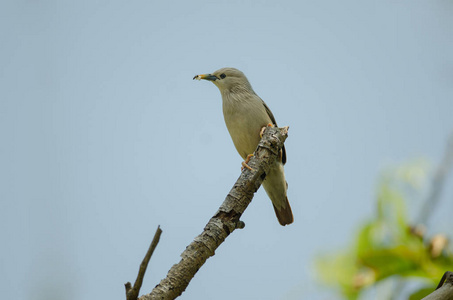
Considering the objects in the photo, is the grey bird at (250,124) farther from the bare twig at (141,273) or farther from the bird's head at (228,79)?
the bare twig at (141,273)

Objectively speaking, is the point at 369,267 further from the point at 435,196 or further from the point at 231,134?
the point at 231,134

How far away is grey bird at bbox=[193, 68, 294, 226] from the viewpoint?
19.5 ft

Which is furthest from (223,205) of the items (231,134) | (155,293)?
(231,134)

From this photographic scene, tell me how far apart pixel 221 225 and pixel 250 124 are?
2.87 m

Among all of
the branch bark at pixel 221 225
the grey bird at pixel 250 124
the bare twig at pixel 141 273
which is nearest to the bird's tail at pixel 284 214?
the grey bird at pixel 250 124

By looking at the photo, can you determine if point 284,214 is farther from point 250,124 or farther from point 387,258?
point 387,258

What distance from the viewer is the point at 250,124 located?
594 cm

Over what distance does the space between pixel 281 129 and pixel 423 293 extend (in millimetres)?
2084

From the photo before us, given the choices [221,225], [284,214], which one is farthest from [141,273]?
[284,214]

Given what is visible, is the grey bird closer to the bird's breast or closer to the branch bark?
the bird's breast

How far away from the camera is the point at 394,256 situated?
2.70m

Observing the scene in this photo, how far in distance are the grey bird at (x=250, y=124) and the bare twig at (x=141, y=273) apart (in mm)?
3662

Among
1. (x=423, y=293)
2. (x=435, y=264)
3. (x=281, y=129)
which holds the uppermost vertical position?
(x=281, y=129)

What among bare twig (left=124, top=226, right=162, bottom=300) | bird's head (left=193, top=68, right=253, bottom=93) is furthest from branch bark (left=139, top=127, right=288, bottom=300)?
bird's head (left=193, top=68, right=253, bottom=93)
